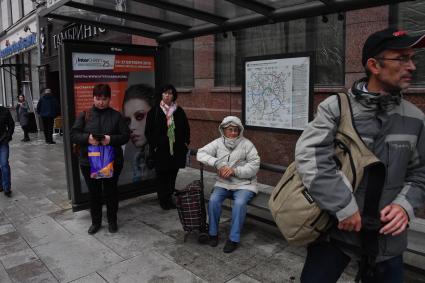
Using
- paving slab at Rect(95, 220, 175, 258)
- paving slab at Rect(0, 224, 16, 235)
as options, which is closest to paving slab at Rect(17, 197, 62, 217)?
paving slab at Rect(0, 224, 16, 235)

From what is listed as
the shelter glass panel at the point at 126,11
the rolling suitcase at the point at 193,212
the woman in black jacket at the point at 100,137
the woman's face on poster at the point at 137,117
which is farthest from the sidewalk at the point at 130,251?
the shelter glass panel at the point at 126,11

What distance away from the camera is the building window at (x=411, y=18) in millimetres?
3572

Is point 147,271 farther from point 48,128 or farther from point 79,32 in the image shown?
point 79,32

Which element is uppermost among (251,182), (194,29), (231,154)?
(194,29)

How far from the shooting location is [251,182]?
3943mm

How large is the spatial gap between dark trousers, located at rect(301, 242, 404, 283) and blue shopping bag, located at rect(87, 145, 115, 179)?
9.10 feet

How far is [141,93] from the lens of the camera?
517cm

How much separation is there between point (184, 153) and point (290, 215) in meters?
3.32

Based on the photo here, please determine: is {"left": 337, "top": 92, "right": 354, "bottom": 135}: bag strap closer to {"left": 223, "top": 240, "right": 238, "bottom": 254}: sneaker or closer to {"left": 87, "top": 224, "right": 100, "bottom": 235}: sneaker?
{"left": 223, "top": 240, "right": 238, "bottom": 254}: sneaker

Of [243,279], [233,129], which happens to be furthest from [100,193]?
[243,279]

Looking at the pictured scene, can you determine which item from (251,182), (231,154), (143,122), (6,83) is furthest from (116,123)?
(6,83)

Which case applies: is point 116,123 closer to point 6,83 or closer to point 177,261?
point 177,261

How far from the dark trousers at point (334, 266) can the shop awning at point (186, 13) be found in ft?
7.60

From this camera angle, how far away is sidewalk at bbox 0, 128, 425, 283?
3281 millimetres
